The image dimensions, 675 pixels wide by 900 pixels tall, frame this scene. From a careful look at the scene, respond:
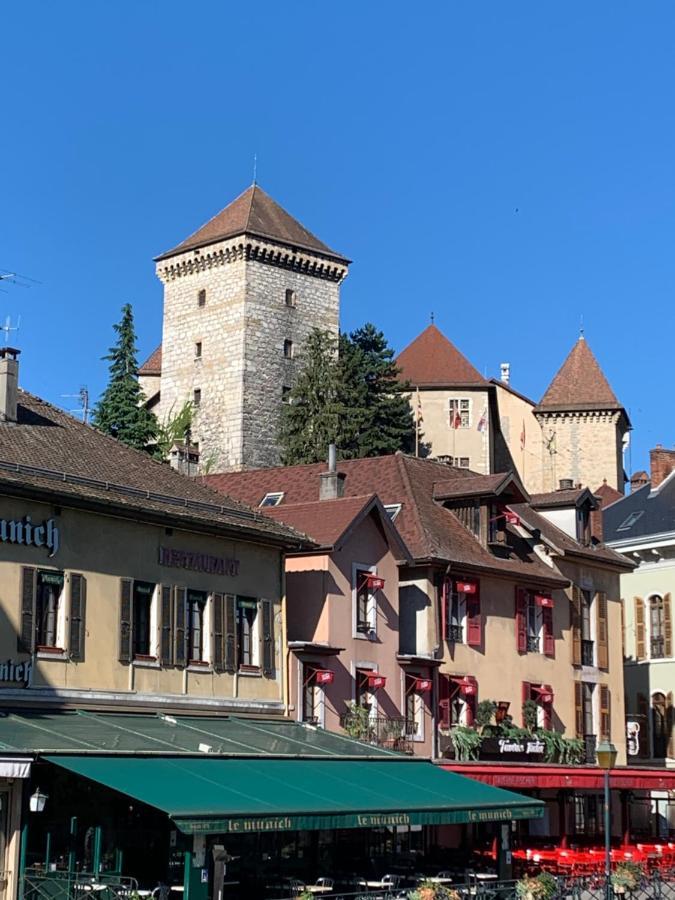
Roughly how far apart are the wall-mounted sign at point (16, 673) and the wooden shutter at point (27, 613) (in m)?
0.26

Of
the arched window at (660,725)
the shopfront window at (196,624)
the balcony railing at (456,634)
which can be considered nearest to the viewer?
the shopfront window at (196,624)

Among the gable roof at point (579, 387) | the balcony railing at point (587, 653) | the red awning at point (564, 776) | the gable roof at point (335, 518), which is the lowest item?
the red awning at point (564, 776)

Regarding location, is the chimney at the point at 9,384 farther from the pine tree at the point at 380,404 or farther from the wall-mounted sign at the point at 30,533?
the pine tree at the point at 380,404

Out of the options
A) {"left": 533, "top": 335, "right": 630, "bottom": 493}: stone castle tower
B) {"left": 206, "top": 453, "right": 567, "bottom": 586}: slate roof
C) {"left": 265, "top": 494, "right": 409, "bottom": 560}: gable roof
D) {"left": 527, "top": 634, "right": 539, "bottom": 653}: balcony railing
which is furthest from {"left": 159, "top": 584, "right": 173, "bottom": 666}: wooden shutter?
{"left": 533, "top": 335, "right": 630, "bottom": 493}: stone castle tower

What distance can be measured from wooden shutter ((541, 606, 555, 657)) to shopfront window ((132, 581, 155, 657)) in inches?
542

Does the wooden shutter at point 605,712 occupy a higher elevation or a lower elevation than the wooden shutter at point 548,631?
lower

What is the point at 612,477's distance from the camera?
3538 inches

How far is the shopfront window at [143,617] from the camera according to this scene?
26875mm

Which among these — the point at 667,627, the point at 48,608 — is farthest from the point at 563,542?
the point at 48,608

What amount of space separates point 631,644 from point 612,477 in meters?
44.6

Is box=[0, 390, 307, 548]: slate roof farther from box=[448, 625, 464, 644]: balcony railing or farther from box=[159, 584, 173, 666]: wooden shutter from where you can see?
box=[448, 625, 464, 644]: balcony railing

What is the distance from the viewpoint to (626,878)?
26.7 meters

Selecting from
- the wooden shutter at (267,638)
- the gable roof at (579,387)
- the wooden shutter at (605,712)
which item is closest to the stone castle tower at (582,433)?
the gable roof at (579,387)

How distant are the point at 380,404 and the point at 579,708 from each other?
33.0 m
